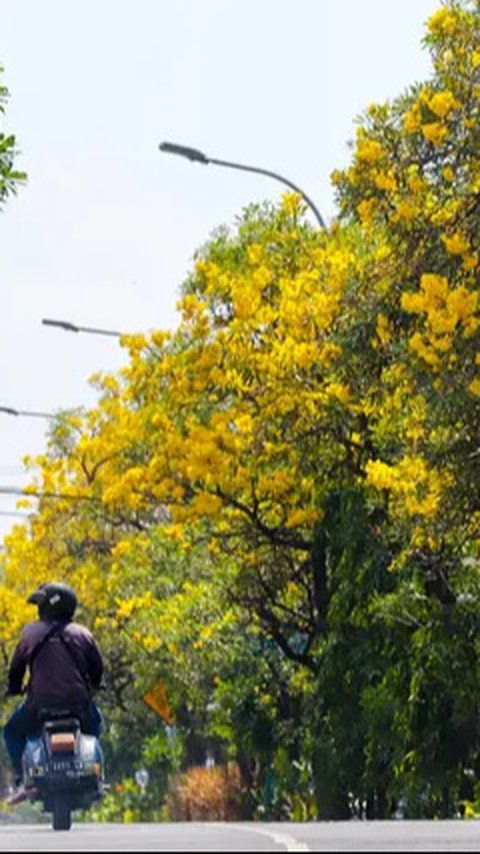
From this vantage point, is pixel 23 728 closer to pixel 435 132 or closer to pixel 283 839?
pixel 283 839

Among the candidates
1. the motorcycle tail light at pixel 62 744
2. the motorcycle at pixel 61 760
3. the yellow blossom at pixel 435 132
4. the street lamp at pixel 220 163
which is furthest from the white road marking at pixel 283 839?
the street lamp at pixel 220 163

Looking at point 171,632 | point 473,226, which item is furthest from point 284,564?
point 473,226

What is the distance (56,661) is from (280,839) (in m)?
4.15

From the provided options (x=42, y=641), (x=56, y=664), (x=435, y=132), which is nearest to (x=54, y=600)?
(x=42, y=641)

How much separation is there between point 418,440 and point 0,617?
4906 centimetres

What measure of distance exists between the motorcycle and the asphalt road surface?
875 mm

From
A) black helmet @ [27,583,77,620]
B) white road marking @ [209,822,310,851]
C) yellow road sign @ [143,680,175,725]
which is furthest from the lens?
yellow road sign @ [143,680,175,725]

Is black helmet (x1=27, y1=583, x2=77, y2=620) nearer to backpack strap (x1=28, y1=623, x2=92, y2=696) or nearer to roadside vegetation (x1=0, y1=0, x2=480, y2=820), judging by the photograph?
backpack strap (x1=28, y1=623, x2=92, y2=696)

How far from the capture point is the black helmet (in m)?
18.5

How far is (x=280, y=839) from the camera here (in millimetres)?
14945

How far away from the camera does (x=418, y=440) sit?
25781mm

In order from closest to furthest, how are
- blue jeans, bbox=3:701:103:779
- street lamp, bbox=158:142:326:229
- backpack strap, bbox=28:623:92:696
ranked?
backpack strap, bbox=28:623:92:696
blue jeans, bbox=3:701:103:779
street lamp, bbox=158:142:326:229

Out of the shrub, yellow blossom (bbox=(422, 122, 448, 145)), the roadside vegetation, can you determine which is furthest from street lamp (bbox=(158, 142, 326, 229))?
the shrub

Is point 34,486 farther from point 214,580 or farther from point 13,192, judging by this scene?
point 13,192
